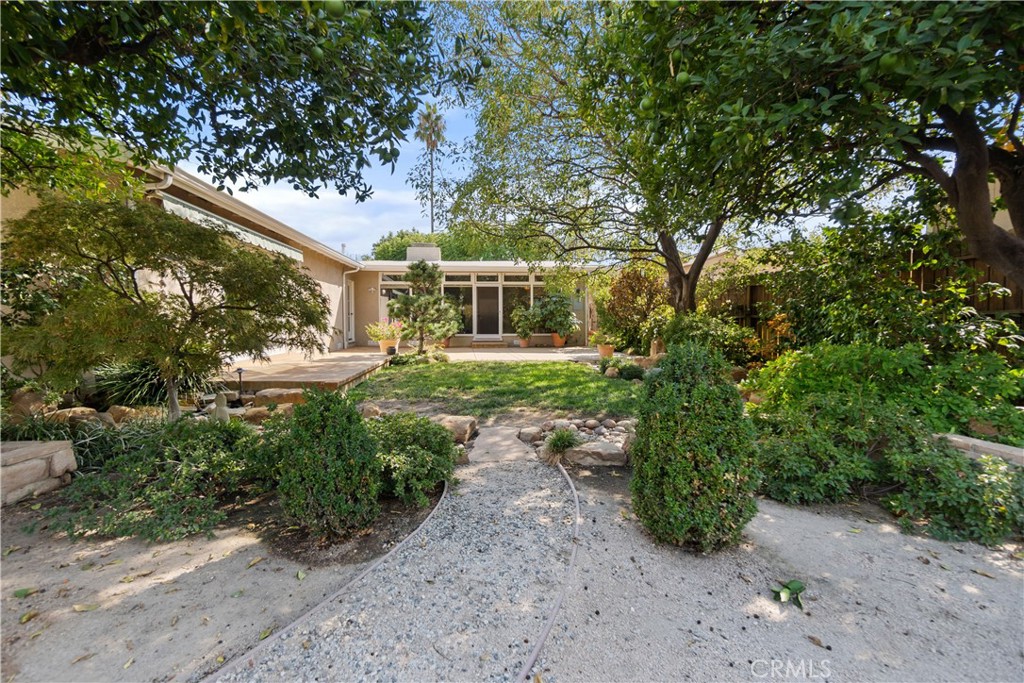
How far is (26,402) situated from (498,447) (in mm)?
4738

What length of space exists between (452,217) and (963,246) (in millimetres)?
6388

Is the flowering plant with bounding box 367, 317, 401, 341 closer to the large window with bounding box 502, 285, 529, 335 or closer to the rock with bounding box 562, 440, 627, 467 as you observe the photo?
the large window with bounding box 502, 285, 529, 335

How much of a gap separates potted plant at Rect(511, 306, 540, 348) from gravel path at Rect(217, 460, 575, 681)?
42.8ft

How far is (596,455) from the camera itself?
4.13 metres

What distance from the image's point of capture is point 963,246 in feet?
15.5

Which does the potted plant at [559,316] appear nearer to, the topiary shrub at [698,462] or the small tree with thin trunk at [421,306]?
the small tree with thin trunk at [421,306]

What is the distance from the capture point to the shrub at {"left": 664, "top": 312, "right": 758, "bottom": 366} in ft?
25.3

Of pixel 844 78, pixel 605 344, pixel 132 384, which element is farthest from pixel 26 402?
pixel 605 344

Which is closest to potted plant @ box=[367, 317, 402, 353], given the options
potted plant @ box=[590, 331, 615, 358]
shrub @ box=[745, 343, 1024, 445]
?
potted plant @ box=[590, 331, 615, 358]

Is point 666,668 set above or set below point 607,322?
→ below

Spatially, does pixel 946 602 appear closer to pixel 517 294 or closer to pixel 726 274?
pixel 726 274

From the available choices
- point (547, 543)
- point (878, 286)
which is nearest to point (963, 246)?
point (878, 286)

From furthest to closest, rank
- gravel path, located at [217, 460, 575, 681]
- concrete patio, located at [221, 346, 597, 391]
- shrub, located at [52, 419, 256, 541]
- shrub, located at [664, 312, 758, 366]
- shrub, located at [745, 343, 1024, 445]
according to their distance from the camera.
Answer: shrub, located at [664, 312, 758, 366], concrete patio, located at [221, 346, 597, 391], shrub, located at [745, 343, 1024, 445], shrub, located at [52, 419, 256, 541], gravel path, located at [217, 460, 575, 681]

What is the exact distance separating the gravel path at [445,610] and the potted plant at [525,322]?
42.8 feet
